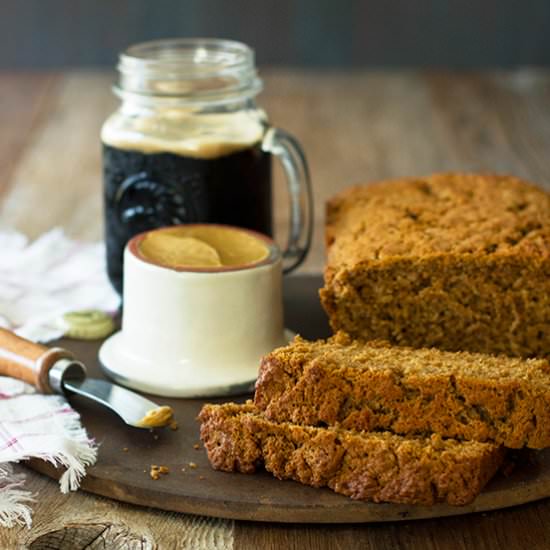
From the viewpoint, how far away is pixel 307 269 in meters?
4.29

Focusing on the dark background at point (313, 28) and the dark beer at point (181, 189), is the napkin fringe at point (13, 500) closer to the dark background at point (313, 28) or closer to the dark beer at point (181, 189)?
the dark beer at point (181, 189)

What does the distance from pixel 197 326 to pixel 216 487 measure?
0.63 metres

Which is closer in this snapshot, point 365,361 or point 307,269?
point 365,361

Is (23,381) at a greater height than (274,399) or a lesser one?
lesser

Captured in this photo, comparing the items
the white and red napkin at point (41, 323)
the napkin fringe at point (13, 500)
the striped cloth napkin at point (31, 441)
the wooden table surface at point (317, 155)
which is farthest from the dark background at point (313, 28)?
the napkin fringe at point (13, 500)

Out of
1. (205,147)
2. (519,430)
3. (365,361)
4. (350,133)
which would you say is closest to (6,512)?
(365,361)

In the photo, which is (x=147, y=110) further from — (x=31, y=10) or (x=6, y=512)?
(x=31, y=10)

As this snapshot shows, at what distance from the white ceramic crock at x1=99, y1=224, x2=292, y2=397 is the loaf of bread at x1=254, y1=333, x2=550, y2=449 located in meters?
0.43

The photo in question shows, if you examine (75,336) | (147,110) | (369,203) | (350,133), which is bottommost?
(350,133)

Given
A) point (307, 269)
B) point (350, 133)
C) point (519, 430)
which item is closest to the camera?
point (519, 430)

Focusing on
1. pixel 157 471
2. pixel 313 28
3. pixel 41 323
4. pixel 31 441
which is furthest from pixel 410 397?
pixel 313 28

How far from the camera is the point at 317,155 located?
579cm

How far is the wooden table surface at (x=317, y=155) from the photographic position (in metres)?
2.41

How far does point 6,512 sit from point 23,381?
57 centimetres
